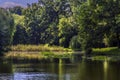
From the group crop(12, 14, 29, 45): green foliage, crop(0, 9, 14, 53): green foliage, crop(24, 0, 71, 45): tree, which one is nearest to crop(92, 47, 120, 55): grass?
crop(0, 9, 14, 53): green foliage

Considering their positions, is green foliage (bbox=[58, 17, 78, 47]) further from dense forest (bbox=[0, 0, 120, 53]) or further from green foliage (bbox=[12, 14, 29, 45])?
green foliage (bbox=[12, 14, 29, 45])

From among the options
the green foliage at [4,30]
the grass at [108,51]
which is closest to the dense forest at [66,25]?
the green foliage at [4,30]

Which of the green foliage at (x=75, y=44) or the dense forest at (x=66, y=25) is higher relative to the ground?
the dense forest at (x=66, y=25)

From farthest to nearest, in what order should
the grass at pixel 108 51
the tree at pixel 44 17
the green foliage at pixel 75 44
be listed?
the tree at pixel 44 17 → the green foliage at pixel 75 44 → the grass at pixel 108 51

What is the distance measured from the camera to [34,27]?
416ft

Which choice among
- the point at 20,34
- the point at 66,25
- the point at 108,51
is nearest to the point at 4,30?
the point at 108,51

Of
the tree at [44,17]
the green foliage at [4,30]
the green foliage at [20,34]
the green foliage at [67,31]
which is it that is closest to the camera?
the green foliage at [4,30]

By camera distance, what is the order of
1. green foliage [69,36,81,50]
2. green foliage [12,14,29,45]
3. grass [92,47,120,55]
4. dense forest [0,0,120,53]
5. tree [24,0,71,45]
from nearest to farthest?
grass [92,47,120,55] → dense forest [0,0,120,53] → green foliage [69,36,81,50] → green foliage [12,14,29,45] → tree [24,0,71,45]

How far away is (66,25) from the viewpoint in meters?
107

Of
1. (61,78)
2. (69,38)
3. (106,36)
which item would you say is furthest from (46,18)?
(61,78)

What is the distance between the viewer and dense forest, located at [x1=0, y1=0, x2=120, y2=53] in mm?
79562

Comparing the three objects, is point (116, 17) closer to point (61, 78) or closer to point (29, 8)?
point (61, 78)

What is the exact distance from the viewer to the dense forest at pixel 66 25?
7956cm

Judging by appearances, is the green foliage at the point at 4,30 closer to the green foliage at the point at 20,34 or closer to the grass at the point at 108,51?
the grass at the point at 108,51
